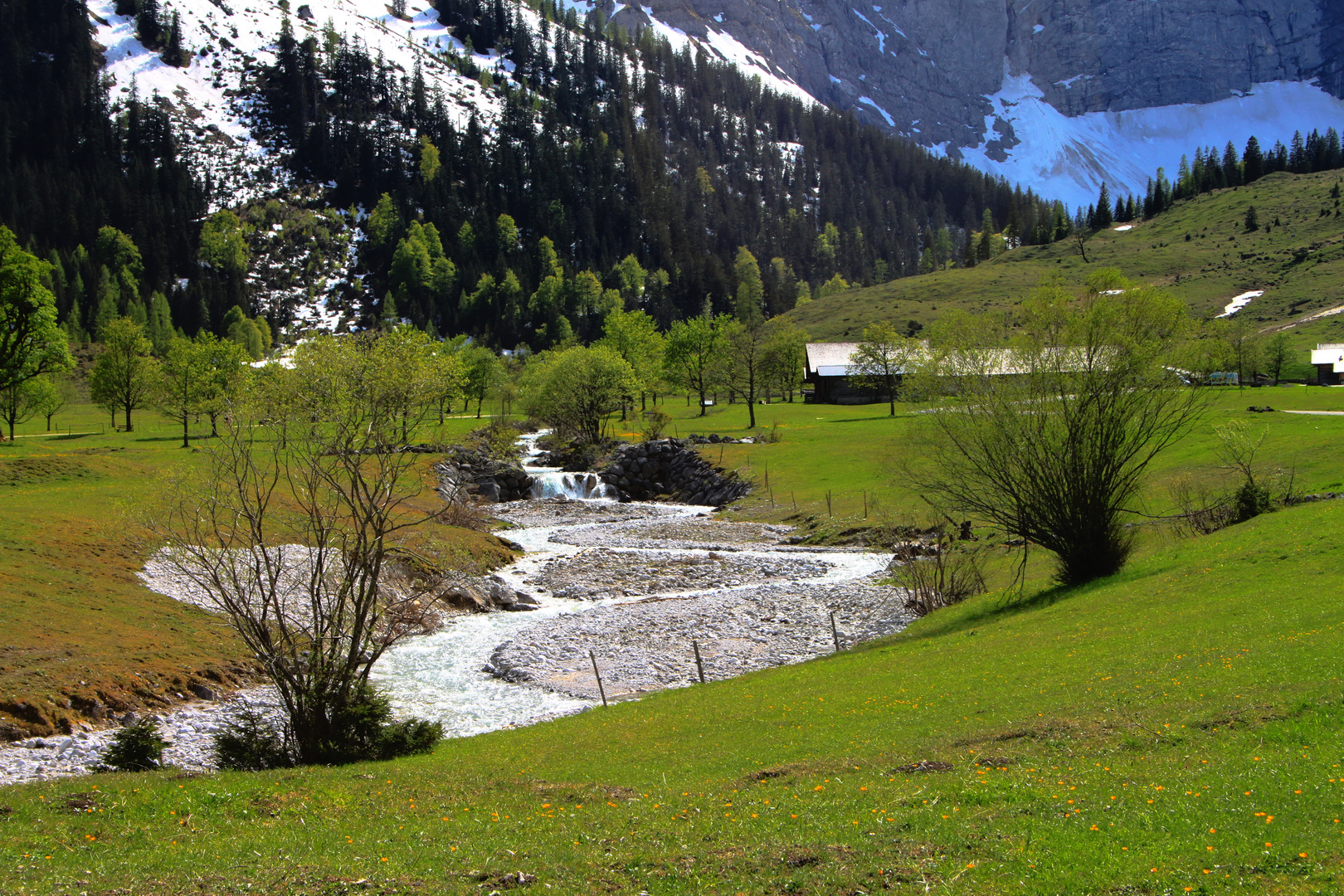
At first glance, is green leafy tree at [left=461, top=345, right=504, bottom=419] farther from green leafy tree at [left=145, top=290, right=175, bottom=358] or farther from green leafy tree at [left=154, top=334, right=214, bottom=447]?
green leafy tree at [left=145, top=290, right=175, bottom=358]

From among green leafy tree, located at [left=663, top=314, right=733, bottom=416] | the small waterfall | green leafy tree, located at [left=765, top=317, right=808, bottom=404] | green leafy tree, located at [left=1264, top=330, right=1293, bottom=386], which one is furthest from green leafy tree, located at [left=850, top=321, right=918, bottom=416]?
green leafy tree, located at [left=1264, top=330, right=1293, bottom=386]

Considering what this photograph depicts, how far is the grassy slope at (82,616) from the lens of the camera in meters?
21.4

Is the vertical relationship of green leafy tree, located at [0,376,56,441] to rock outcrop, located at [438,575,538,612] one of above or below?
above

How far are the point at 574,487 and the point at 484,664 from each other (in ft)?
152

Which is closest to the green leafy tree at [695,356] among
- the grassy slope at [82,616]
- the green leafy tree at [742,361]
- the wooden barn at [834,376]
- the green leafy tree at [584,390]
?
the green leafy tree at [742,361]

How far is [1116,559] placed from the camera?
30.0 m

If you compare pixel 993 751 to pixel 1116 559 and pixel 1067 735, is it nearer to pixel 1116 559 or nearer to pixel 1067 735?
pixel 1067 735

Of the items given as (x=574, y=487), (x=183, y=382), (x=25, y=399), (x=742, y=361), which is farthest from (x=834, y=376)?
(x=25, y=399)

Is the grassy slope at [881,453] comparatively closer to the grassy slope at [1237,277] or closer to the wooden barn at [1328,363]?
the wooden barn at [1328,363]

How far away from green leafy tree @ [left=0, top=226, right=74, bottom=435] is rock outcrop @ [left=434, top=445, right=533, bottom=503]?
28.1 meters

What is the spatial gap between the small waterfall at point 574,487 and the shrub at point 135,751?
56901 mm

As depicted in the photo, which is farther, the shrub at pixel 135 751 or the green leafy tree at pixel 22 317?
the green leafy tree at pixel 22 317

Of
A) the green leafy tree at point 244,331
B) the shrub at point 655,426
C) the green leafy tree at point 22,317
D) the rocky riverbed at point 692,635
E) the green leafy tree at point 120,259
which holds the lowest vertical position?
the rocky riverbed at point 692,635

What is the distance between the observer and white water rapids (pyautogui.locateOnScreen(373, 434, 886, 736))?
24438 millimetres
